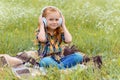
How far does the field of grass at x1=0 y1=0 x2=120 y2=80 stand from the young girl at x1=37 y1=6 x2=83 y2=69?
0.58m

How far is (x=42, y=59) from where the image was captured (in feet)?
22.8

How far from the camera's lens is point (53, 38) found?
287 inches

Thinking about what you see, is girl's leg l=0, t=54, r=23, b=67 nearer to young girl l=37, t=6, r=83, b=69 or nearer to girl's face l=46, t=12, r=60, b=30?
young girl l=37, t=6, r=83, b=69

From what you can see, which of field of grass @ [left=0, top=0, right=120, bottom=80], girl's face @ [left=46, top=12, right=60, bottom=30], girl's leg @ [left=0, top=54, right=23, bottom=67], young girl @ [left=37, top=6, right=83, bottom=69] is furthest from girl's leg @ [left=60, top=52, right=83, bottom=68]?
girl's leg @ [left=0, top=54, right=23, bottom=67]

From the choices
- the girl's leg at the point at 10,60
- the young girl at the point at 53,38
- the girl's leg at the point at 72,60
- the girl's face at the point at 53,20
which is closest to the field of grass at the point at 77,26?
the girl's leg at the point at 72,60

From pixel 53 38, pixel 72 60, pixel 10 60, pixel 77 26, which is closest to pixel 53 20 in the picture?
pixel 53 38

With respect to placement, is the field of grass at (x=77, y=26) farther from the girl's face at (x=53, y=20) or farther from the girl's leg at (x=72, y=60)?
the girl's face at (x=53, y=20)

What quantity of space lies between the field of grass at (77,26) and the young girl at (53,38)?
58 centimetres

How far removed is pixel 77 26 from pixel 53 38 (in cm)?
234

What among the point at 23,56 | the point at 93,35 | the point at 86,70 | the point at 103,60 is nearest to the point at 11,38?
the point at 23,56

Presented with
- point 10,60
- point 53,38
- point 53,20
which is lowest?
point 10,60

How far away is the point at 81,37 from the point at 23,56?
1468 mm

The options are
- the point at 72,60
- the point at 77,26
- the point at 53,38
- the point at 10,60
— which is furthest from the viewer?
the point at 77,26

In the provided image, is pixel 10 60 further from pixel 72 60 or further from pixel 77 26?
pixel 77 26
